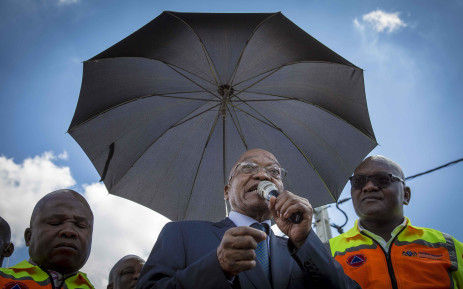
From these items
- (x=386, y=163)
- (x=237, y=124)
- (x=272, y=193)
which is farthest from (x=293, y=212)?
(x=237, y=124)

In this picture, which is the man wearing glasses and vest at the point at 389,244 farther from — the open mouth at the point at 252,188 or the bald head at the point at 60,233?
the bald head at the point at 60,233

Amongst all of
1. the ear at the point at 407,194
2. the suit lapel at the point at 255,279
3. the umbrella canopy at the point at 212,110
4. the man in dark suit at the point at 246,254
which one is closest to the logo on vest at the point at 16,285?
the man in dark suit at the point at 246,254

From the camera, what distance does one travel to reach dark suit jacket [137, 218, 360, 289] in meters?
1.72

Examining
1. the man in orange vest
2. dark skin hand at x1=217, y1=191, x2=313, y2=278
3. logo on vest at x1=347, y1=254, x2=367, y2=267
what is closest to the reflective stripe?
logo on vest at x1=347, y1=254, x2=367, y2=267

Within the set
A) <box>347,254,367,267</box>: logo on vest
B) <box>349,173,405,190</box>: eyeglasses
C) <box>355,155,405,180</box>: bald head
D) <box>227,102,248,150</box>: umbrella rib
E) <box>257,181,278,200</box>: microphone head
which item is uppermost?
<box>227,102,248,150</box>: umbrella rib

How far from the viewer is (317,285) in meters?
1.97

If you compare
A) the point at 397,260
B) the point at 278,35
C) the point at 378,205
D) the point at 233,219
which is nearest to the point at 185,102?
the point at 278,35

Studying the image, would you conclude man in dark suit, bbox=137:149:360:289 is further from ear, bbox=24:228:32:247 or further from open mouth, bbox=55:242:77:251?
ear, bbox=24:228:32:247

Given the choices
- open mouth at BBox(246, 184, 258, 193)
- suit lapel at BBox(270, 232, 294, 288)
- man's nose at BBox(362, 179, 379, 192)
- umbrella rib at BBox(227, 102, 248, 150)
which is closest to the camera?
suit lapel at BBox(270, 232, 294, 288)

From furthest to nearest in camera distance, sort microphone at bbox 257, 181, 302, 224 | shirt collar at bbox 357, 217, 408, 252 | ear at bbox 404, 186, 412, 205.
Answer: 1. ear at bbox 404, 186, 412, 205
2. shirt collar at bbox 357, 217, 408, 252
3. microphone at bbox 257, 181, 302, 224

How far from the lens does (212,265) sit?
5.53 ft

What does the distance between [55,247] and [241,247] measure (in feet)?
5.72

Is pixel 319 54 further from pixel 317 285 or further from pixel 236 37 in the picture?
pixel 317 285

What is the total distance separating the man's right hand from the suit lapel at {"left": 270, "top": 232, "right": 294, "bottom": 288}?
0.60 meters
